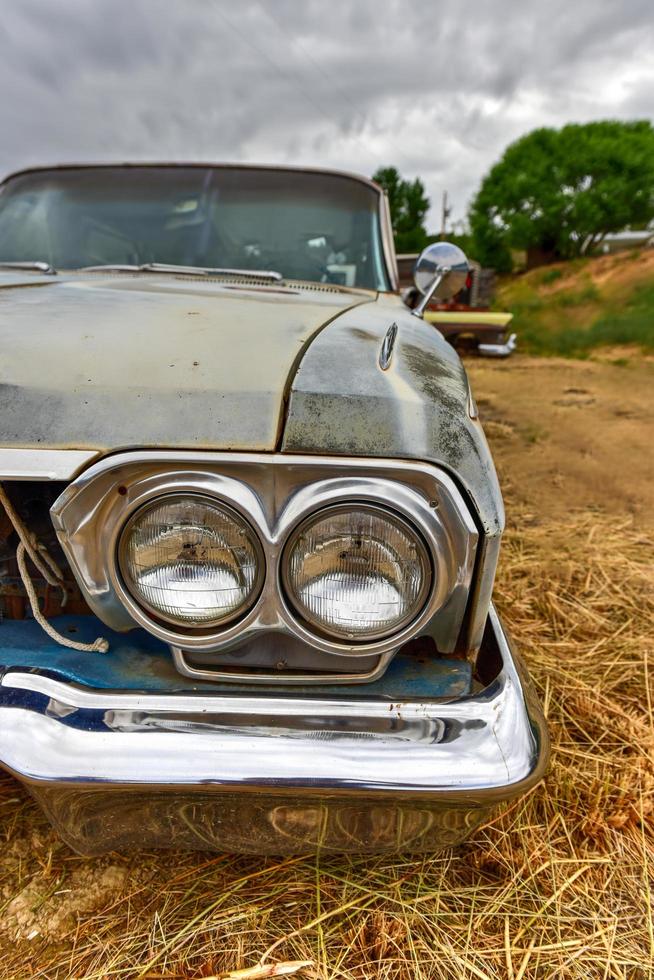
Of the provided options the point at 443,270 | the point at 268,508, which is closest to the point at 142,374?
the point at 268,508

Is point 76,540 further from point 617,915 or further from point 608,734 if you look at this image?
point 608,734

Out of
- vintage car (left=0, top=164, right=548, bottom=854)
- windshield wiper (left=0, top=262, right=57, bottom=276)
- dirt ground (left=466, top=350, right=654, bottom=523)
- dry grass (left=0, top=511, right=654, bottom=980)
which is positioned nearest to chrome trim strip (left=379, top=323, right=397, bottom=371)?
vintage car (left=0, top=164, right=548, bottom=854)

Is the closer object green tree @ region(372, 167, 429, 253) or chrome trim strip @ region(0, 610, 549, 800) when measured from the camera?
chrome trim strip @ region(0, 610, 549, 800)

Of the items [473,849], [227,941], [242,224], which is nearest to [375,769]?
[227,941]

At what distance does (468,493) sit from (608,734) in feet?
3.92

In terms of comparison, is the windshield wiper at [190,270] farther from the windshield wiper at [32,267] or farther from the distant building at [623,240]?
the distant building at [623,240]

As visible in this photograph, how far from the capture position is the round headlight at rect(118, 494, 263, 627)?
924mm

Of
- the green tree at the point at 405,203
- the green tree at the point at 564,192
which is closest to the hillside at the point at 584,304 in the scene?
the green tree at the point at 564,192

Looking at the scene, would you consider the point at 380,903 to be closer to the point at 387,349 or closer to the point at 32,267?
the point at 387,349

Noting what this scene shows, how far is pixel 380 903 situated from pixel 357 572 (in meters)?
0.74

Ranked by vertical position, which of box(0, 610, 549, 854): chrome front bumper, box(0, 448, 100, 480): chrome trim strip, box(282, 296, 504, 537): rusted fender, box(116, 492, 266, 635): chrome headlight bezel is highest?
box(282, 296, 504, 537): rusted fender

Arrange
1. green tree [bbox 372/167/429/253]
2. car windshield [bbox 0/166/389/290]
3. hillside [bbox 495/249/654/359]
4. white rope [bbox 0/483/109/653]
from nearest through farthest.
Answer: white rope [bbox 0/483/109/653] → car windshield [bbox 0/166/389/290] → hillside [bbox 495/249/654/359] → green tree [bbox 372/167/429/253]

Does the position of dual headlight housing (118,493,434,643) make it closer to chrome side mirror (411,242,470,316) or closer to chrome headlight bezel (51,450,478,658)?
chrome headlight bezel (51,450,478,658)

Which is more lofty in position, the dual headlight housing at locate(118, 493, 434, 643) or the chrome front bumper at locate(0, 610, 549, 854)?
the dual headlight housing at locate(118, 493, 434, 643)
